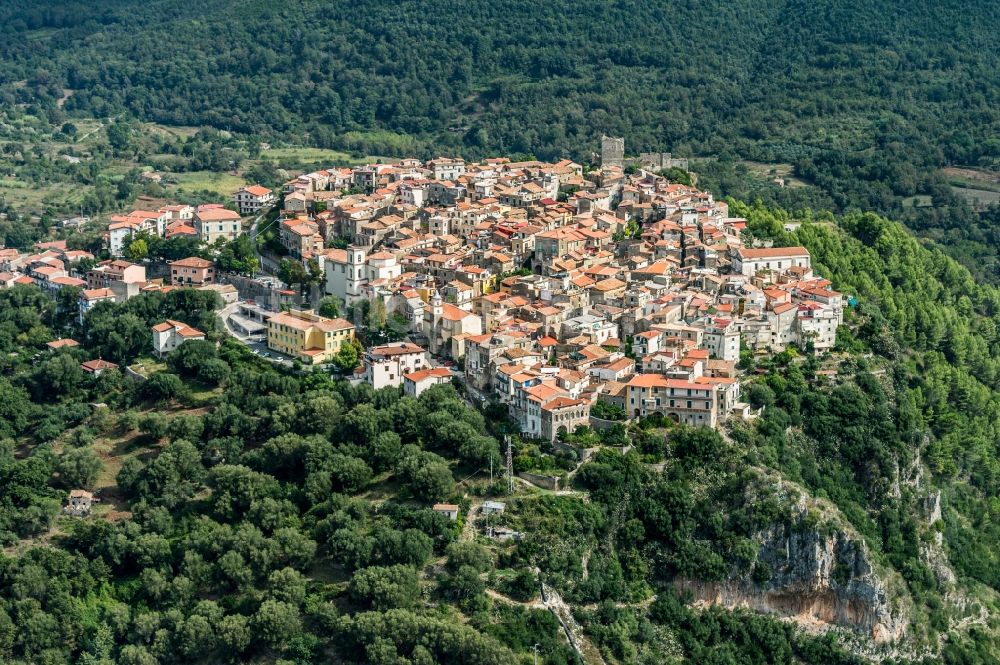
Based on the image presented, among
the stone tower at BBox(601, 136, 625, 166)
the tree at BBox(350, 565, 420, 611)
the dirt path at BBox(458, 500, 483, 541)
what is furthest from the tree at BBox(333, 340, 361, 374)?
the stone tower at BBox(601, 136, 625, 166)

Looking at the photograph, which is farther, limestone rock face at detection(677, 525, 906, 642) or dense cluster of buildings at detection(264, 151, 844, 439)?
dense cluster of buildings at detection(264, 151, 844, 439)

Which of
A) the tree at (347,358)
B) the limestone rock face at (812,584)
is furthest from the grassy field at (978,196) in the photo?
the tree at (347,358)

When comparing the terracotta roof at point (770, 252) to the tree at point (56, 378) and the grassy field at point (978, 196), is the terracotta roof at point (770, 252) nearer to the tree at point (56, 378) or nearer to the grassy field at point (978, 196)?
the tree at point (56, 378)

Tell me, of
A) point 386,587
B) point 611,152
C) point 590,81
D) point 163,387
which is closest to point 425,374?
point 163,387

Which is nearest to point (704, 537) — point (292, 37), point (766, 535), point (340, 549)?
point (766, 535)

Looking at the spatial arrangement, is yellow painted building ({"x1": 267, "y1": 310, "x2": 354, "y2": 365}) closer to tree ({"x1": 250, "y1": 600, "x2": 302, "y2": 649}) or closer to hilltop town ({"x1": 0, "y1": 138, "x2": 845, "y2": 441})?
hilltop town ({"x1": 0, "y1": 138, "x2": 845, "y2": 441})

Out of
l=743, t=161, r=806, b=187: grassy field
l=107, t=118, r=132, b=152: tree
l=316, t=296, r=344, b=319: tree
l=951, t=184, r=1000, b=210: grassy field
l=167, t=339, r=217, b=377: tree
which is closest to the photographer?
l=167, t=339, r=217, b=377: tree

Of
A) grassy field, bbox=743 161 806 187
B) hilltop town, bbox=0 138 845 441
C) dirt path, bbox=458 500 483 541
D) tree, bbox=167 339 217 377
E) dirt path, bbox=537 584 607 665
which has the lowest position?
grassy field, bbox=743 161 806 187
